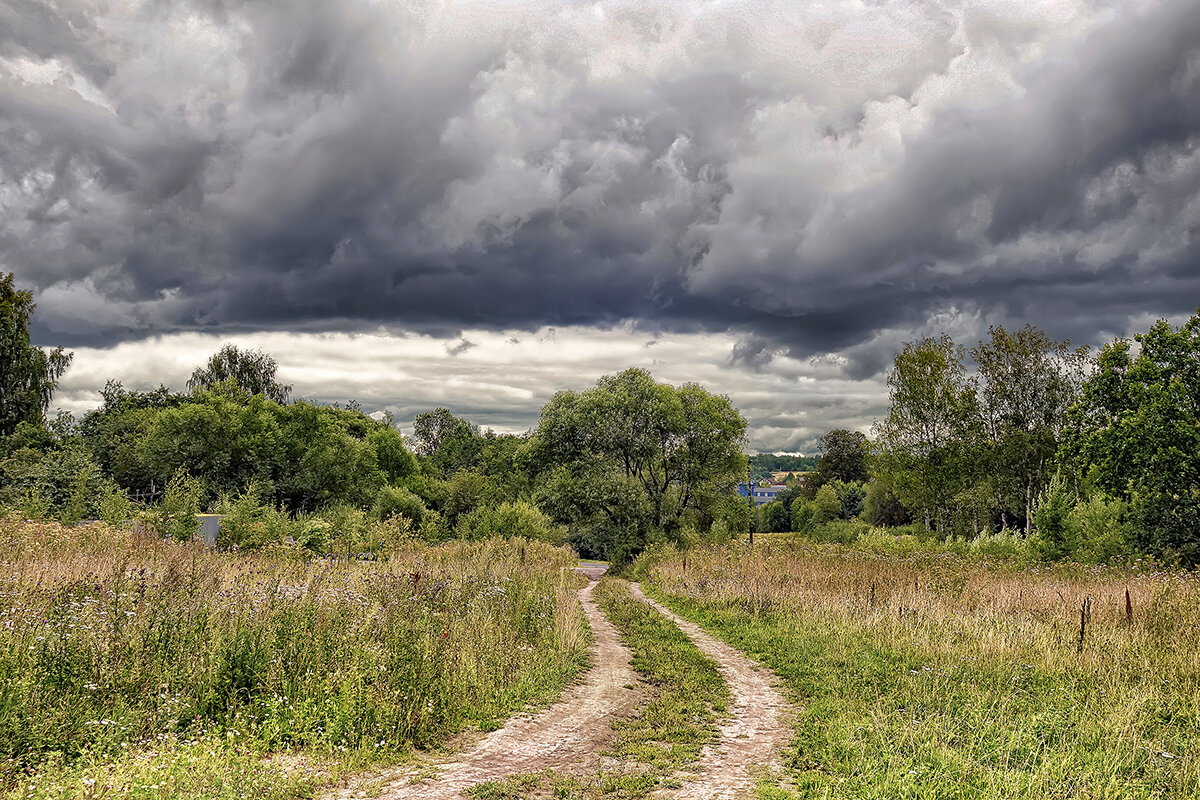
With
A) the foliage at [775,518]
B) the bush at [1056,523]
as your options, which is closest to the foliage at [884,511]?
the foliage at [775,518]

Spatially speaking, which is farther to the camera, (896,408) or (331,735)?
(896,408)

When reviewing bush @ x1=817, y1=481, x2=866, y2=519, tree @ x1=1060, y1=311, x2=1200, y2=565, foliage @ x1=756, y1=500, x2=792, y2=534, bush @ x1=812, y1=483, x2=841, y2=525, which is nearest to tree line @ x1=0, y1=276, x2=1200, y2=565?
tree @ x1=1060, y1=311, x2=1200, y2=565

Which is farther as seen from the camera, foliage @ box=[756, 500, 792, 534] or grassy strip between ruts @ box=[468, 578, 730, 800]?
foliage @ box=[756, 500, 792, 534]

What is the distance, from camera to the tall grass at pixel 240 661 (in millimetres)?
5867

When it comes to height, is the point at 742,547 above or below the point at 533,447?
below

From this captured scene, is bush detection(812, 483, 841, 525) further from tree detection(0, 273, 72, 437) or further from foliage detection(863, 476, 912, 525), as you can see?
tree detection(0, 273, 72, 437)

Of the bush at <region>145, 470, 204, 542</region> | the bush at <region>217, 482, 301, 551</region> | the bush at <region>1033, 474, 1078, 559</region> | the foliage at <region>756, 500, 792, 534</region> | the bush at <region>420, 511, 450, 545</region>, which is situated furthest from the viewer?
the foliage at <region>756, 500, 792, 534</region>

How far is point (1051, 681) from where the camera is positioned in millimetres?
9031

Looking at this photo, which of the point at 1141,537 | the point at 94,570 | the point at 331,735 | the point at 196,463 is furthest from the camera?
the point at 196,463

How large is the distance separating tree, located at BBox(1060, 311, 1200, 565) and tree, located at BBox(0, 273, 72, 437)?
180ft

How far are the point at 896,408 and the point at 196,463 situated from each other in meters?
52.9

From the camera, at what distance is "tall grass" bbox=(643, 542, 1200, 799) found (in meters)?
5.75

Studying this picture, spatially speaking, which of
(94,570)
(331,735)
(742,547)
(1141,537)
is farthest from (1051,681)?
(1141,537)

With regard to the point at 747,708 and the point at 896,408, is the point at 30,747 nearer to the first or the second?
the point at 747,708
